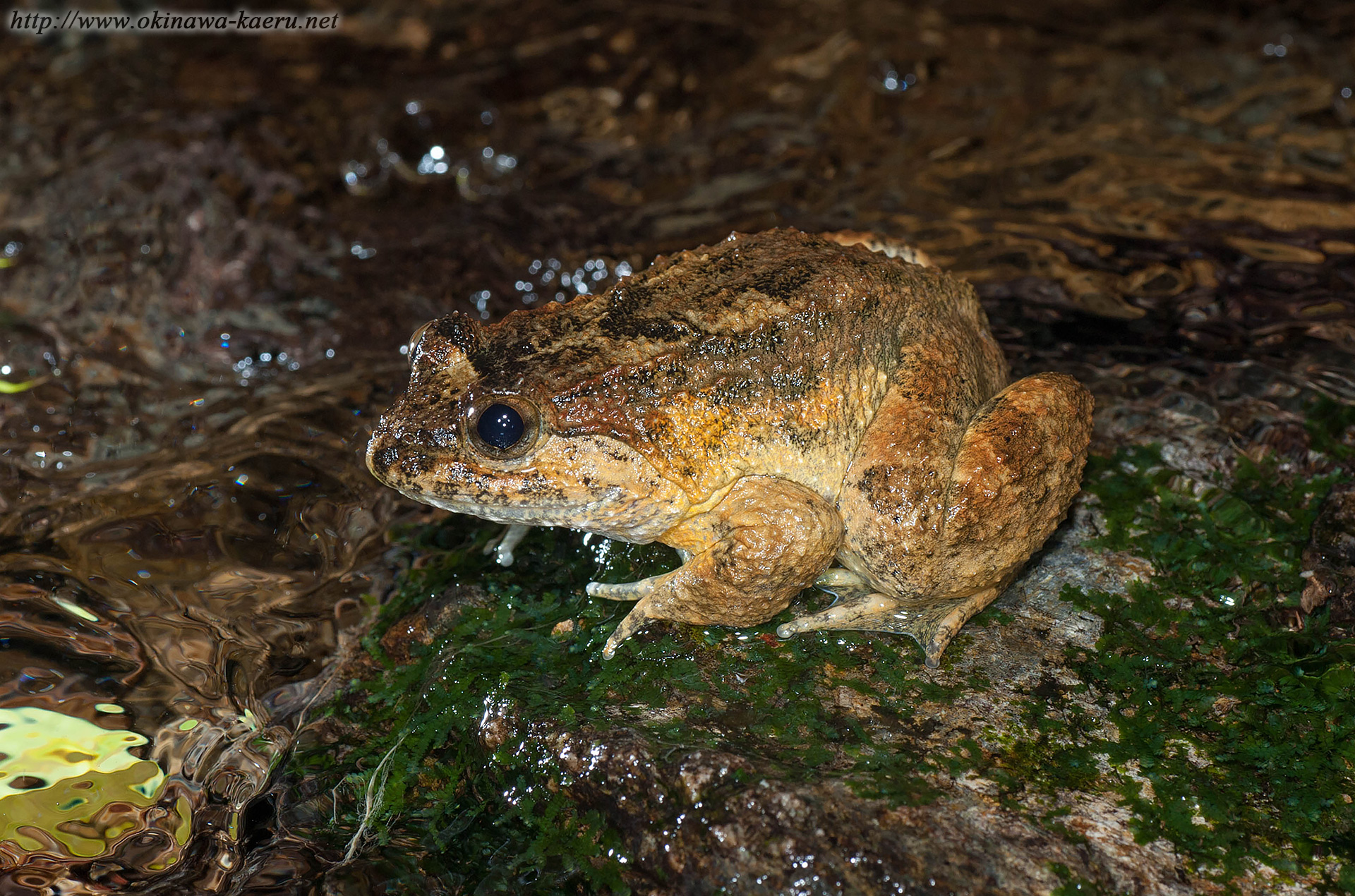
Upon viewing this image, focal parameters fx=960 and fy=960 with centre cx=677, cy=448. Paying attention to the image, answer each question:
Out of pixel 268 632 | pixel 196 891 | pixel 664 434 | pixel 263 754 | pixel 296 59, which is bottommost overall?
pixel 196 891

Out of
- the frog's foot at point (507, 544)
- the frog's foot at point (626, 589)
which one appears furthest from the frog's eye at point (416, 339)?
the frog's foot at point (626, 589)

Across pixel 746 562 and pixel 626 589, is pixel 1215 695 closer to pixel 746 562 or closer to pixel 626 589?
pixel 746 562

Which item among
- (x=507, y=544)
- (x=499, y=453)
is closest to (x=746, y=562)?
(x=499, y=453)

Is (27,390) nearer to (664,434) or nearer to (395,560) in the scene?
(395,560)

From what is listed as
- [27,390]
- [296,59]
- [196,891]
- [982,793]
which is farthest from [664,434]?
[296,59]

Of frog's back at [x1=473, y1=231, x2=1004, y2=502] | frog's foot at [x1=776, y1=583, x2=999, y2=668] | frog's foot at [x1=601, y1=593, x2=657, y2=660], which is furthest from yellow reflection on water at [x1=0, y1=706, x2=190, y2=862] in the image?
frog's foot at [x1=776, y1=583, x2=999, y2=668]

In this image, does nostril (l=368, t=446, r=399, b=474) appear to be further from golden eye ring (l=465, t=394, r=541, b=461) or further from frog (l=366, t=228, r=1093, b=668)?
golden eye ring (l=465, t=394, r=541, b=461)
